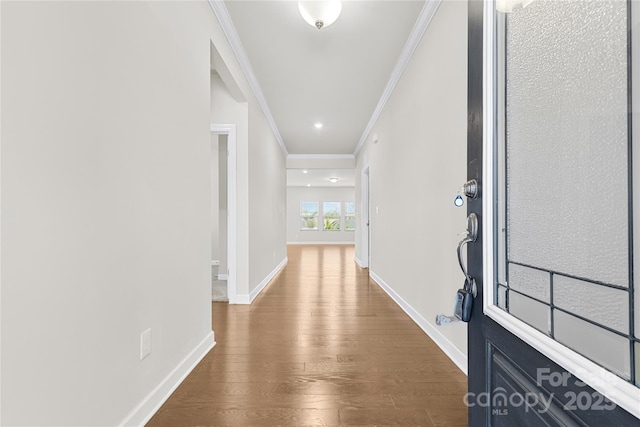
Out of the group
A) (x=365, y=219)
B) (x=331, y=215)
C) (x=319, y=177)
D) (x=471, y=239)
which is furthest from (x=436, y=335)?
(x=331, y=215)

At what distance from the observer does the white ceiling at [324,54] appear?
2.42 metres

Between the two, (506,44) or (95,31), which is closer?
(506,44)

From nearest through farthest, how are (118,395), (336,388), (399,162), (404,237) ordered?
(118,395), (336,388), (404,237), (399,162)

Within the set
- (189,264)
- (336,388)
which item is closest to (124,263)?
(189,264)

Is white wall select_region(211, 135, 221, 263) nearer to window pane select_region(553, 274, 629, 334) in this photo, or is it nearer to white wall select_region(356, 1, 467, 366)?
white wall select_region(356, 1, 467, 366)

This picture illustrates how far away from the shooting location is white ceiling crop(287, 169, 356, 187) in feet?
30.9

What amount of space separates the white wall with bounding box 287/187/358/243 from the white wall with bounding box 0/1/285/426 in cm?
1096

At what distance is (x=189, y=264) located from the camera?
6.43ft

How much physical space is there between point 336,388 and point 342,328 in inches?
38.2

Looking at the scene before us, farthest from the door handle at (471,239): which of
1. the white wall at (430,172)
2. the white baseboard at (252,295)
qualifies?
the white baseboard at (252,295)

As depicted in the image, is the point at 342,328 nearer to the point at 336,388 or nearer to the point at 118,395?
the point at 336,388

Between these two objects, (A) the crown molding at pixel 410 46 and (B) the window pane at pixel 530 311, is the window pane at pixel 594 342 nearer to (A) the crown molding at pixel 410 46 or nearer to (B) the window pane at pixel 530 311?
A: (B) the window pane at pixel 530 311

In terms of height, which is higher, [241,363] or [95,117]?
[95,117]

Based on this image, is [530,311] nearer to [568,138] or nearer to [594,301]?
[594,301]
